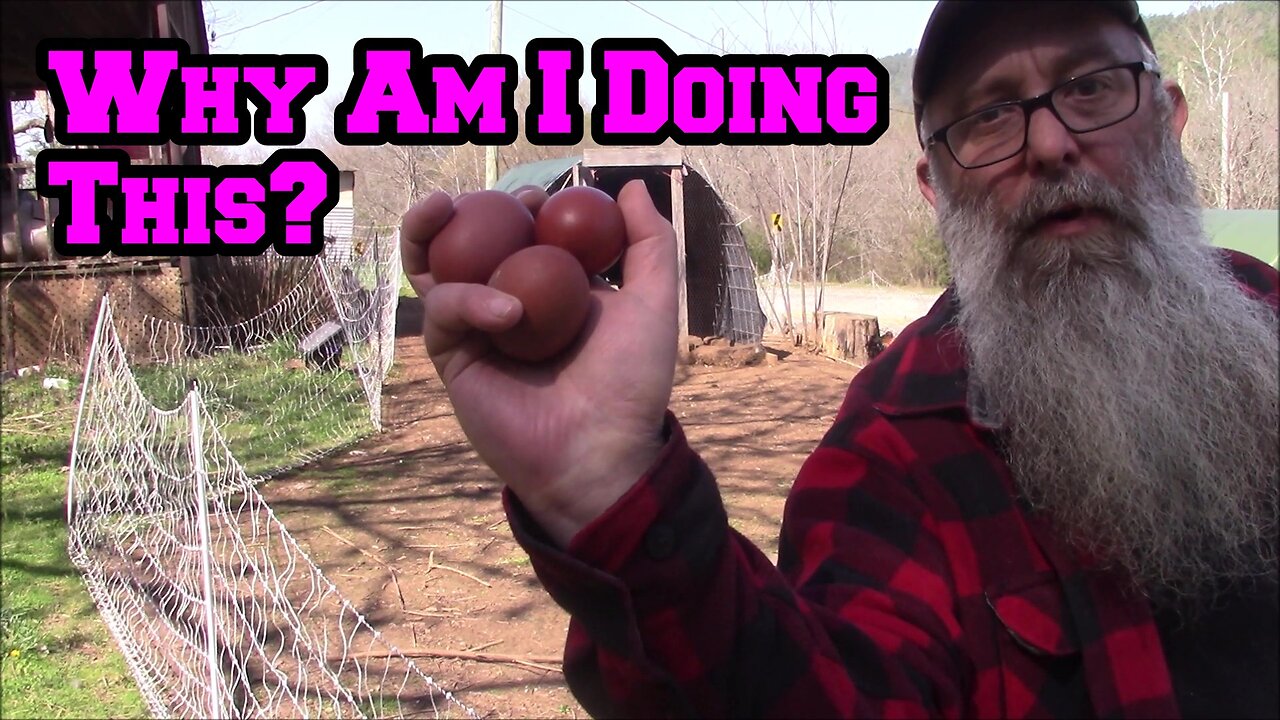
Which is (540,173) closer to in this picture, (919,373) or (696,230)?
A: (696,230)

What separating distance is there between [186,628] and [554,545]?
3530 millimetres

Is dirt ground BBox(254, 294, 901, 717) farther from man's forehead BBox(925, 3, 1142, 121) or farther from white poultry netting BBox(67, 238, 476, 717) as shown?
man's forehead BBox(925, 3, 1142, 121)

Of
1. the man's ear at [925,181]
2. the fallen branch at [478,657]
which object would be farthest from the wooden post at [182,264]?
the man's ear at [925,181]

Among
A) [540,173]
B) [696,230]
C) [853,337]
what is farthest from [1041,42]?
[540,173]

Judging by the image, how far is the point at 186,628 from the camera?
13.1 feet

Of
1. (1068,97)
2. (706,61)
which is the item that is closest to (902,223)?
(706,61)

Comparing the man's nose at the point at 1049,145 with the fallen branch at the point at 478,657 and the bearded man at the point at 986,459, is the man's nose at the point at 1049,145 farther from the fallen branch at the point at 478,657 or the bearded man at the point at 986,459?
the fallen branch at the point at 478,657

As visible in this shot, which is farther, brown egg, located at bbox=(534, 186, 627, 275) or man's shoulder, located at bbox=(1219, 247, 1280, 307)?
man's shoulder, located at bbox=(1219, 247, 1280, 307)

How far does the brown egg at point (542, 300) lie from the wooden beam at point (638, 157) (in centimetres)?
1047

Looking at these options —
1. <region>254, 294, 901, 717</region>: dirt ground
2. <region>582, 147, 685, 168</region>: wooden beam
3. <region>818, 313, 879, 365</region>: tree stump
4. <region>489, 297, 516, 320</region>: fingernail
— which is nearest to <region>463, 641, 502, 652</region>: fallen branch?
<region>254, 294, 901, 717</region>: dirt ground

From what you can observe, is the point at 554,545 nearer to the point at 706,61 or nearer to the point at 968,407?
the point at 968,407

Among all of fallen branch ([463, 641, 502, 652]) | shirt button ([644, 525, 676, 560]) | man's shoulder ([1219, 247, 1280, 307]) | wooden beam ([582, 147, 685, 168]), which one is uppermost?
wooden beam ([582, 147, 685, 168])

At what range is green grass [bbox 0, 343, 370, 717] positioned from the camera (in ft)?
12.2

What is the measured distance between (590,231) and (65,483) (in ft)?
21.1
